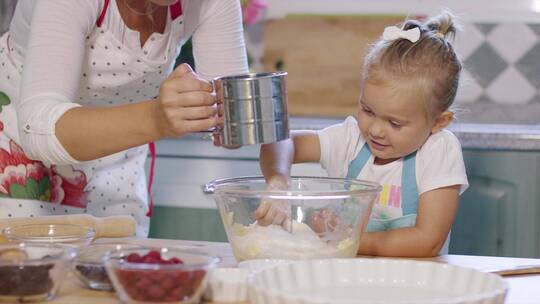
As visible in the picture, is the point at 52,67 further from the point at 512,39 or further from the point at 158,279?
the point at 512,39

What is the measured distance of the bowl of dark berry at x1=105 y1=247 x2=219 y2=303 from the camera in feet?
3.45

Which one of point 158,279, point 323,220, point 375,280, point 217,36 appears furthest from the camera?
point 217,36

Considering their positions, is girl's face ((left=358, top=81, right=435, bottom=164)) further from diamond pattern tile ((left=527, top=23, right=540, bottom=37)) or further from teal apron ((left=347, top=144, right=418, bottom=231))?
diamond pattern tile ((left=527, top=23, right=540, bottom=37))

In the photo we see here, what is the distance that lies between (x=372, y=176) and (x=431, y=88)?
0.21m

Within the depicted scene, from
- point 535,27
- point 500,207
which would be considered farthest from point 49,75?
point 535,27

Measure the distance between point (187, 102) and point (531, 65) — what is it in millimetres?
1813

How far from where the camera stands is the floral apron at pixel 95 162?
69.7 inches

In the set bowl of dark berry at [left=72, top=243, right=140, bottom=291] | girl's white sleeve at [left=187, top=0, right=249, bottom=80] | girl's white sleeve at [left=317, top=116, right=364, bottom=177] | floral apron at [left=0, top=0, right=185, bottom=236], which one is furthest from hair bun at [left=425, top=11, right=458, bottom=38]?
bowl of dark berry at [left=72, top=243, right=140, bottom=291]

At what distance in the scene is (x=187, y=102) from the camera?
4.39ft

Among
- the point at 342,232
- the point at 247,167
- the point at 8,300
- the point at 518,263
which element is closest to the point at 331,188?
the point at 342,232

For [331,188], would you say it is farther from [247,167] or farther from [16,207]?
[247,167]

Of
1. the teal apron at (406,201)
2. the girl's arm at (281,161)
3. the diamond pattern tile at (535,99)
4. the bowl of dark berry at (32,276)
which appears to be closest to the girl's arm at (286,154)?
the girl's arm at (281,161)

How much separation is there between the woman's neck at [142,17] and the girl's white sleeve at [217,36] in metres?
0.05

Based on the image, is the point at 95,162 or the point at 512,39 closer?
the point at 95,162
